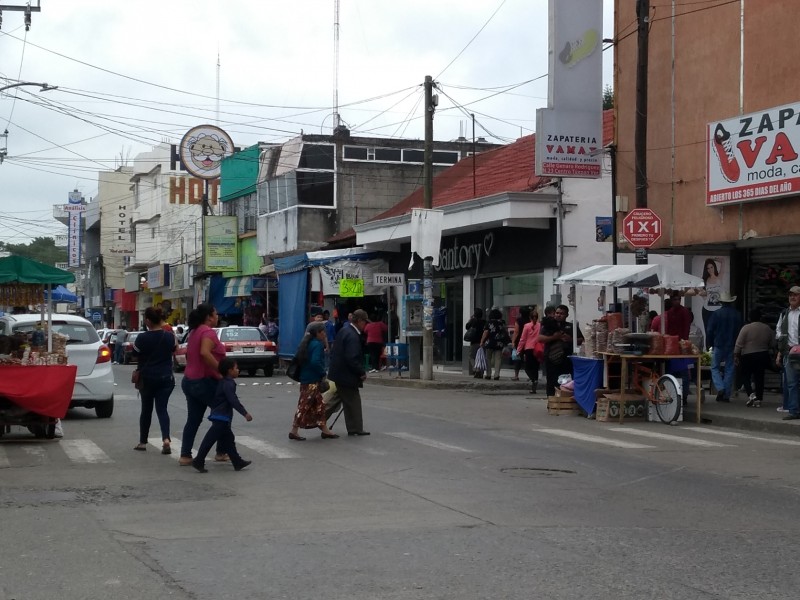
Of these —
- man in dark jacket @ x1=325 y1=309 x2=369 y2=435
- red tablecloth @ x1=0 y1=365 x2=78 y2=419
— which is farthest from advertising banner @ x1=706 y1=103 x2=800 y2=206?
red tablecloth @ x1=0 y1=365 x2=78 y2=419

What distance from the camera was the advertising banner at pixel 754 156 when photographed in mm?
17984

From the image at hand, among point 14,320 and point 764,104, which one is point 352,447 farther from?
point 764,104

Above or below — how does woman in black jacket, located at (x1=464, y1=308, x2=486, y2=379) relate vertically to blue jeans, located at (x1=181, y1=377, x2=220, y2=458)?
above

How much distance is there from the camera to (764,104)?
18.9 metres

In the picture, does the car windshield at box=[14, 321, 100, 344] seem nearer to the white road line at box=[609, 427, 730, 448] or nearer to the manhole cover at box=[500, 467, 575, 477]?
the white road line at box=[609, 427, 730, 448]

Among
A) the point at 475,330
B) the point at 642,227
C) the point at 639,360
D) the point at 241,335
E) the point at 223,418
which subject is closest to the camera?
the point at 223,418

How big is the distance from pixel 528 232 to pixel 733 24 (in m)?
11.2

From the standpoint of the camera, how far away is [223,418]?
11.9 meters

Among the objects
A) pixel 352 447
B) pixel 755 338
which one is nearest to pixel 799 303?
pixel 755 338

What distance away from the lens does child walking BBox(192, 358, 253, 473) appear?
11945 mm

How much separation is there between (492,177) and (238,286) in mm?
18440

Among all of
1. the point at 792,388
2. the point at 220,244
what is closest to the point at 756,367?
the point at 792,388

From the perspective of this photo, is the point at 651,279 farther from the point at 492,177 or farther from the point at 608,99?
the point at 608,99

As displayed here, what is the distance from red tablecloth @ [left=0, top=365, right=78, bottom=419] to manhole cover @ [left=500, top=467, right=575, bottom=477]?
616 centimetres
